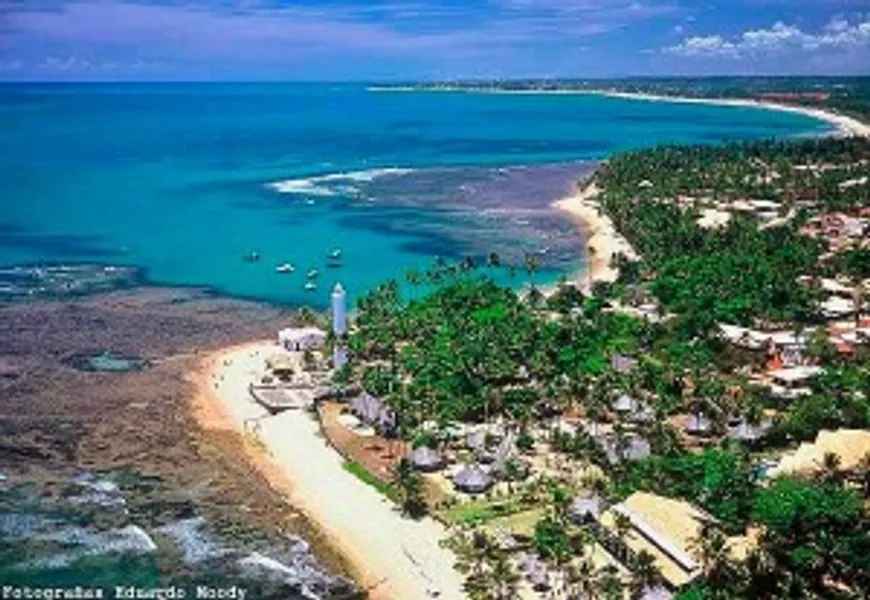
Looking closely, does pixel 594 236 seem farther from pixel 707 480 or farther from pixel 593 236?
pixel 707 480

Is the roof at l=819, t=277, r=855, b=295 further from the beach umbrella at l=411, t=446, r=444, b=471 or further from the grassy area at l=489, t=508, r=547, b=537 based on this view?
the grassy area at l=489, t=508, r=547, b=537

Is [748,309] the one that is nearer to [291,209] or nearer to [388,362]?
[388,362]

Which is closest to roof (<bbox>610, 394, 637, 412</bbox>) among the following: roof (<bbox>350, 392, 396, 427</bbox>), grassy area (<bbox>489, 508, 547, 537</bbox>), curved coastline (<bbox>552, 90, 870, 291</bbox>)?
roof (<bbox>350, 392, 396, 427</bbox>)

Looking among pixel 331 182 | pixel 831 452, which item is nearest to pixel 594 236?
pixel 331 182

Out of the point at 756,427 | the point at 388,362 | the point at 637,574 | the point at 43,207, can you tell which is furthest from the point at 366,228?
the point at 637,574

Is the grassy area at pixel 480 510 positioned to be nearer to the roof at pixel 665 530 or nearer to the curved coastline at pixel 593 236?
the roof at pixel 665 530
